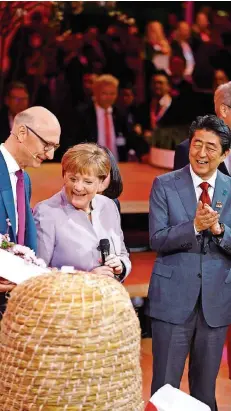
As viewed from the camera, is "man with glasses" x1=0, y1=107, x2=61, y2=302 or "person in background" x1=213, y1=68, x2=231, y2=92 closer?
"man with glasses" x1=0, y1=107, x2=61, y2=302

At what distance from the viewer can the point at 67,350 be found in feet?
6.17

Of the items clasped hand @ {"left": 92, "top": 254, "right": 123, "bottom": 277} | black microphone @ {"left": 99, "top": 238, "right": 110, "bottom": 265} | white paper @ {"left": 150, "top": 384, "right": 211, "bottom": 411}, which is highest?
→ white paper @ {"left": 150, "top": 384, "right": 211, "bottom": 411}

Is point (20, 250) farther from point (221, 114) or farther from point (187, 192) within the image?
point (221, 114)

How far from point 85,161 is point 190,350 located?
98 cm

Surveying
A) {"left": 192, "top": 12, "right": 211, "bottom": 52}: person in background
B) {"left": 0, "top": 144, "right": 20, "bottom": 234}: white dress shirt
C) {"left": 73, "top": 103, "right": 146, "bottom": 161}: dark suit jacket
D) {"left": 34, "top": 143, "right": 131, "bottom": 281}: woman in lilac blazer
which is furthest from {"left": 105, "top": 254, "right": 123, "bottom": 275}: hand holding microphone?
{"left": 192, "top": 12, "right": 211, "bottom": 52}: person in background

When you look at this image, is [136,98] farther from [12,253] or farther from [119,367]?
[119,367]

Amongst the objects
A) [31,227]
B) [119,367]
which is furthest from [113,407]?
[31,227]

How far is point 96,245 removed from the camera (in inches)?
134

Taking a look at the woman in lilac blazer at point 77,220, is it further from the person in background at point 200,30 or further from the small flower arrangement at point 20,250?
the person in background at point 200,30

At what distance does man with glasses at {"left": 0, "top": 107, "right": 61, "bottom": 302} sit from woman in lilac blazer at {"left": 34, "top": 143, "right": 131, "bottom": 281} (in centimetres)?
9

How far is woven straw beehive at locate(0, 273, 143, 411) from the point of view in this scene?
1883mm

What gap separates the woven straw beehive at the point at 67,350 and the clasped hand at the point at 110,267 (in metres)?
1.37

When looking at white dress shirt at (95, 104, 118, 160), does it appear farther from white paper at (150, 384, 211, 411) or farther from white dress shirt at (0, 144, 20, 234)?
white paper at (150, 384, 211, 411)

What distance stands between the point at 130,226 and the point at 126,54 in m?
4.05
